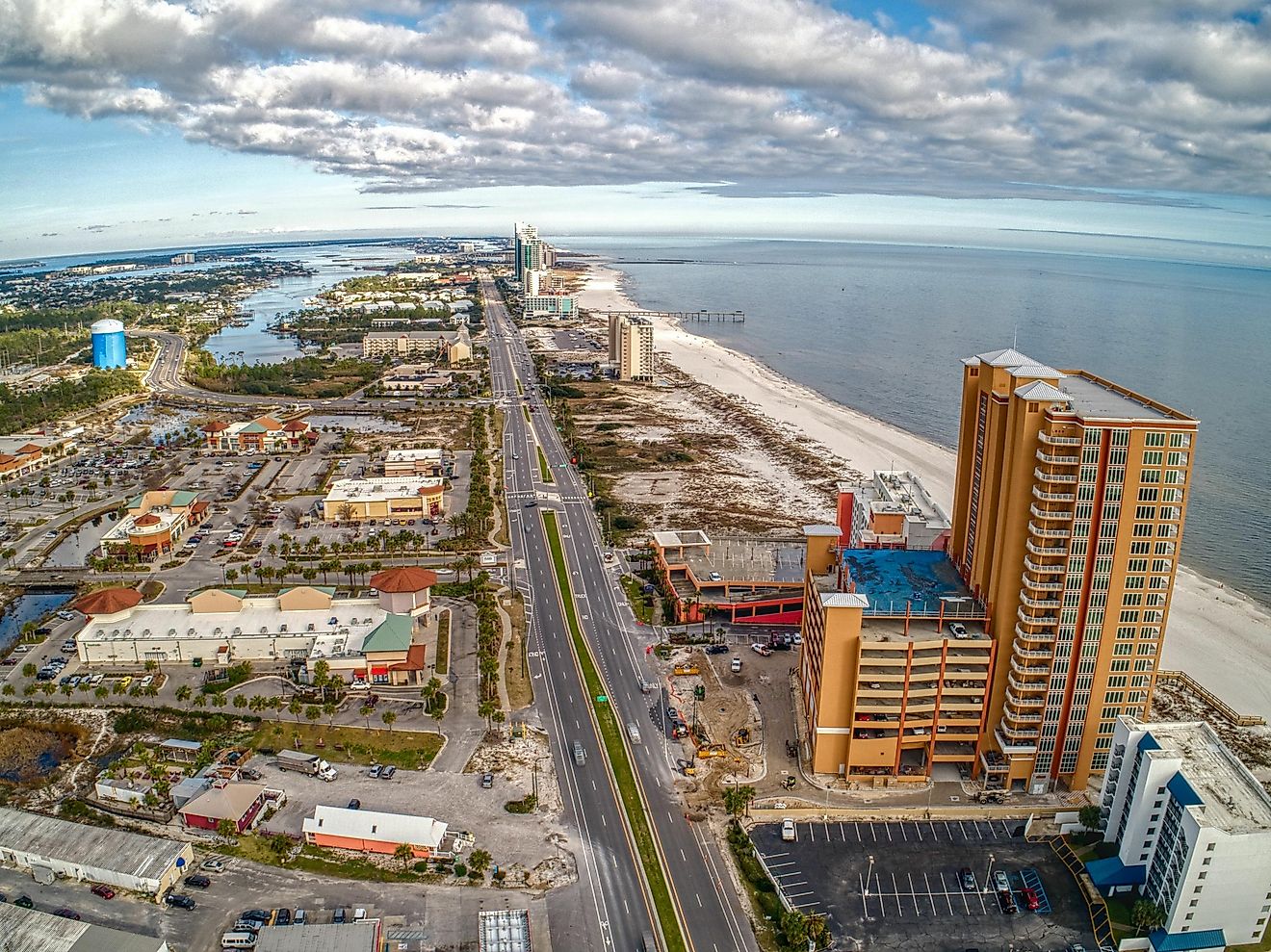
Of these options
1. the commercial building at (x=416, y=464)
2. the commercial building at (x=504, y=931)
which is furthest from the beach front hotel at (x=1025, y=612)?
the commercial building at (x=416, y=464)

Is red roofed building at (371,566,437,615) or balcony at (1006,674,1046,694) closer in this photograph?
balcony at (1006,674,1046,694)

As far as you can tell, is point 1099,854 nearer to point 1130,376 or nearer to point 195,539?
point 195,539

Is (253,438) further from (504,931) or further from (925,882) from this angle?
(925,882)

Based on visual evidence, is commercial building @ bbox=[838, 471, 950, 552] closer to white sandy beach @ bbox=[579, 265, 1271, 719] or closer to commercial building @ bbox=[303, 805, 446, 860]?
white sandy beach @ bbox=[579, 265, 1271, 719]

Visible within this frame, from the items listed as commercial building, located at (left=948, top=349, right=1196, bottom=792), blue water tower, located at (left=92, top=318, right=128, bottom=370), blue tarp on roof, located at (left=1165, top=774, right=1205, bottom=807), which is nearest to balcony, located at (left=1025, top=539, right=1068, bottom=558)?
commercial building, located at (left=948, top=349, right=1196, bottom=792)

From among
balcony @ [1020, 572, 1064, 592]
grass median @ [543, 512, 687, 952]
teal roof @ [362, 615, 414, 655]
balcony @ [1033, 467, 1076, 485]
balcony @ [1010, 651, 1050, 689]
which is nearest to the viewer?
grass median @ [543, 512, 687, 952]

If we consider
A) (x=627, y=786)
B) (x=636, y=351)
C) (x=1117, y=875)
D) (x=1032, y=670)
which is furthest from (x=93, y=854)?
(x=636, y=351)
